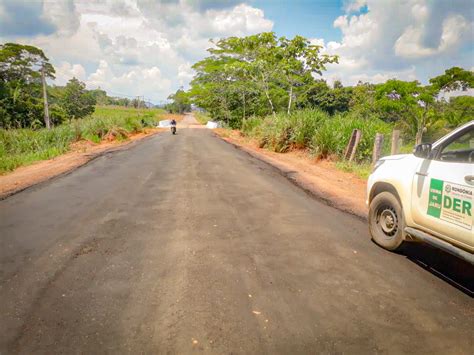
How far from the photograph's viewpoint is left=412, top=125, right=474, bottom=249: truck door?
133 inches

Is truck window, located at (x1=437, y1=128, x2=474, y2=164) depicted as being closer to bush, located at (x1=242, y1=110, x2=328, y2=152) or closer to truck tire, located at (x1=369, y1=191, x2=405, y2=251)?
truck tire, located at (x1=369, y1=191, x2=405, y2=251)

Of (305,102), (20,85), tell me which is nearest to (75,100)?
(20,85)

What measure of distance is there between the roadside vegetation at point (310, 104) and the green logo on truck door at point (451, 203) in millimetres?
7027

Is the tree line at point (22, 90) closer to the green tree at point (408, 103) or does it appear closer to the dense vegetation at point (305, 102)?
the dense vegetation at point (305, 102)

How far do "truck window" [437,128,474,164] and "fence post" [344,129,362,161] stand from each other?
7962 mm

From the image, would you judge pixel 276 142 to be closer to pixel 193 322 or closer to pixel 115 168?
pixel 115 168

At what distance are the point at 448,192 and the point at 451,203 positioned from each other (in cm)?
13

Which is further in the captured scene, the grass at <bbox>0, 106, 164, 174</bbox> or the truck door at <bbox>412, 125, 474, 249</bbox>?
the grass at <bbox>0, 106, 164, 174</bbox>

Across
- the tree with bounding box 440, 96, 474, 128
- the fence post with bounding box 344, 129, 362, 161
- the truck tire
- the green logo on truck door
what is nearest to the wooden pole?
the fence post with bounding box 344, 129, 362, 161

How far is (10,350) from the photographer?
8.52ft

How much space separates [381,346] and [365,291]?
0.88m

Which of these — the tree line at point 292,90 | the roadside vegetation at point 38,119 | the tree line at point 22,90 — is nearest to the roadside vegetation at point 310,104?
the tree line at point 292,90

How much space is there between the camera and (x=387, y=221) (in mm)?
4758

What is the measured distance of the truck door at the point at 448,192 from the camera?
133 inches
